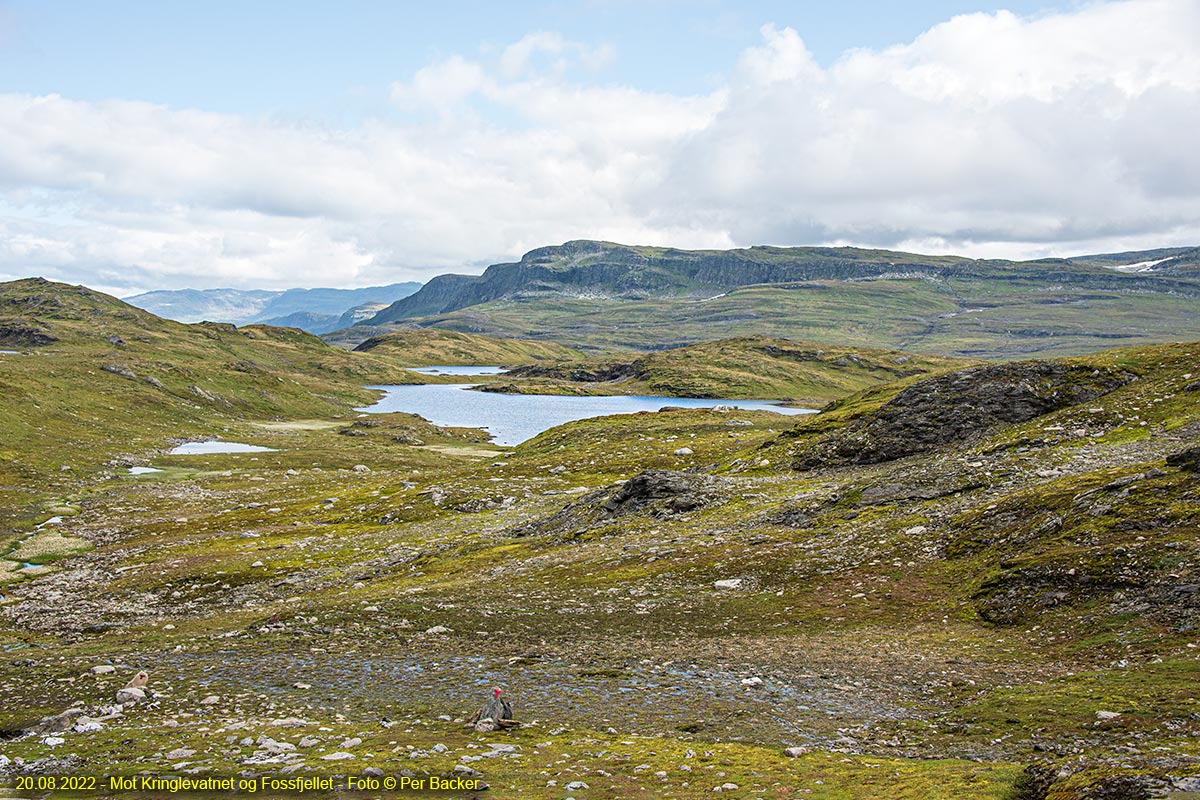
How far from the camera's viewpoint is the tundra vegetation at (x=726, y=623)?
16.3 m

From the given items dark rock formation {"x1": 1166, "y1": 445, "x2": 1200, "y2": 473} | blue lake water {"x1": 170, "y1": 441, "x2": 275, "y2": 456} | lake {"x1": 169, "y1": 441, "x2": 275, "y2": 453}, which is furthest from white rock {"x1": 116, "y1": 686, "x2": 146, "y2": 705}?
blue lake water {"x1": 170, "y1": 441, "x2": 275, "y2": 456}

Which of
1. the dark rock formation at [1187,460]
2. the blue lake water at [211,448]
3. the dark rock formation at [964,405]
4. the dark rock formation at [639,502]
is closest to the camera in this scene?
the dark rock formation at [1187,460]

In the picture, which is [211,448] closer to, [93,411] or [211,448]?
[211,448]

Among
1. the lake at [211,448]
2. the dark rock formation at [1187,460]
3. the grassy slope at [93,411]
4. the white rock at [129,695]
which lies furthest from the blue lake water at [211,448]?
the dark rock formation at [1187,460]

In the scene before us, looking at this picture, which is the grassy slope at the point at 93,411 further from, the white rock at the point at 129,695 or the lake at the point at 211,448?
the white rock at the point at 129,695

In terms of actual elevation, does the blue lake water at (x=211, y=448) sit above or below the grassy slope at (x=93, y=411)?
below

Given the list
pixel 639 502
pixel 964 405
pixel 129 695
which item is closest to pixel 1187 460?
pixel 964 405

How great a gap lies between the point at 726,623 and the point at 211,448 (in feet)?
419

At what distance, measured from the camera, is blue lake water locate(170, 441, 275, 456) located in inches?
4869

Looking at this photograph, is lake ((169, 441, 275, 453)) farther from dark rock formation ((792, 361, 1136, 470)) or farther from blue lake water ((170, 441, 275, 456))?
dark rock formation ((792, 361, 1136, 470))

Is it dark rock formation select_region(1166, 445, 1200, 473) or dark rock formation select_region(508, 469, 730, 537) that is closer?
dark rock formation select_region(1166, 445, 1200, 473)

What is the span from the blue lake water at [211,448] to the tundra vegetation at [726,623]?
64.7m

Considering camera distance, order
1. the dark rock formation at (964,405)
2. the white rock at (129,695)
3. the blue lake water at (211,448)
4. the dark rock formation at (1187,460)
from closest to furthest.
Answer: the white rock at (129,695), the dark rock formation at (1187,460), the dark rock formation at (964,405), the blue lake water at (211,448)

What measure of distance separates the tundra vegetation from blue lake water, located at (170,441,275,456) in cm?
6465
